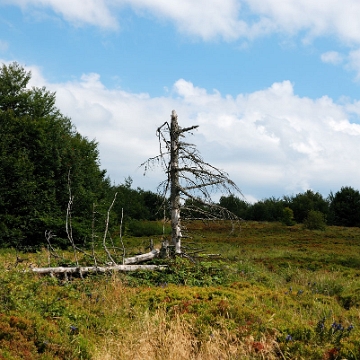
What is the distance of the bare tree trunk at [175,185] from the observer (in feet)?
52.8

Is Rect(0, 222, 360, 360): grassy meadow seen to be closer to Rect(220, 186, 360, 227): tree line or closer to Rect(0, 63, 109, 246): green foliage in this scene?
Rect(0, 63, 109, 246): green foliage

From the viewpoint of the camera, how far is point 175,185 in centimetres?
1620

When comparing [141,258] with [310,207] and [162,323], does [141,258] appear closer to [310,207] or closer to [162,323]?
[162,323]

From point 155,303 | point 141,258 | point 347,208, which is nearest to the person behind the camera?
point 155,303

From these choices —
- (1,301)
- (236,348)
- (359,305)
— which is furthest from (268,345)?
(359,305)

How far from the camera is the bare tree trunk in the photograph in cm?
1609

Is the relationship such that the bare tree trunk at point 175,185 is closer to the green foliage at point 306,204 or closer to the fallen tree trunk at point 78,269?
the fallen tree trunk at point 78,269

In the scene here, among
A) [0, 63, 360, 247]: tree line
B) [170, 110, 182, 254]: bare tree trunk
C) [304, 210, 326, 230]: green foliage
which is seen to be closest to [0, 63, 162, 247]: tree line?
[0, 63, 360, 247]: tree line

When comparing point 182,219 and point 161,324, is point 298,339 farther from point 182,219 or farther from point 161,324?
point 182,219

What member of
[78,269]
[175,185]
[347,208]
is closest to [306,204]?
[347,208]

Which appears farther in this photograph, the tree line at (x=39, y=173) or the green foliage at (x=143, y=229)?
the green foliage at (x=143, y=229)

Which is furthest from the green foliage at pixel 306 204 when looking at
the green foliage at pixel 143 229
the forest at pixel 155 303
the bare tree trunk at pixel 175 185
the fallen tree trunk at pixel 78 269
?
the fallen tree trunk at pixel 78 269

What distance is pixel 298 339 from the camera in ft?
23.2

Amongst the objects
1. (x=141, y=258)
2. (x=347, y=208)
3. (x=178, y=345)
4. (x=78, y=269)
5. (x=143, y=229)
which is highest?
(x=347, y=208)
